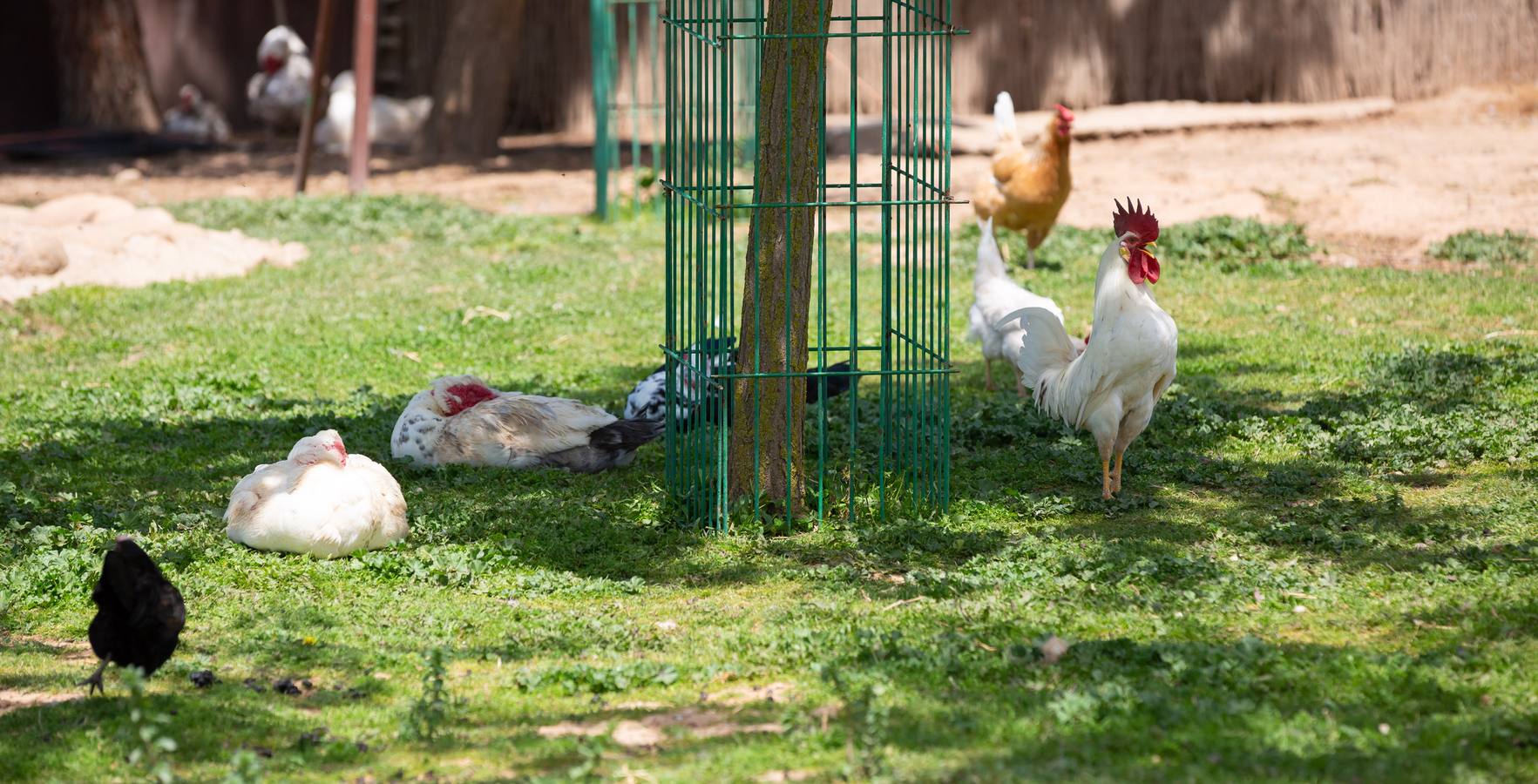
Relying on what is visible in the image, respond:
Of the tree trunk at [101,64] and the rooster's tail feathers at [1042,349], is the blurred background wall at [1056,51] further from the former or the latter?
the rooster's tail feathers at [1042,349]

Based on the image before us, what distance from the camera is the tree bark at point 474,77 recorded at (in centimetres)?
1870

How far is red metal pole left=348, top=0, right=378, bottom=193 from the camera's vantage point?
15281 mm

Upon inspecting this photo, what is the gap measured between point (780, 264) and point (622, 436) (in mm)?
1490

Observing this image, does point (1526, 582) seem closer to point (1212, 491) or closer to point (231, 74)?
point (1212, 491)

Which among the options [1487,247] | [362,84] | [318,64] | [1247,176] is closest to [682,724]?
[1487,247]

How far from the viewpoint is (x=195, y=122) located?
22453 millimetres

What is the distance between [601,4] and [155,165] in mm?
8831

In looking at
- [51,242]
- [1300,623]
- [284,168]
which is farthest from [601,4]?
[1300,623]

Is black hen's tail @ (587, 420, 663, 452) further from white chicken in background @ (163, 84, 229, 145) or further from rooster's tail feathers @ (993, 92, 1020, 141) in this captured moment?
white chicken in background @ (163, 84, 229, 145)

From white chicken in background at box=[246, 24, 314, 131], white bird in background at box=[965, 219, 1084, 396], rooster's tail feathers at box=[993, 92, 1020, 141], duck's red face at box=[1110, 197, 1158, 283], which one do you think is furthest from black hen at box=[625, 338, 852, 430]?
white chicken in background at box=[246, 24, 314, 131]

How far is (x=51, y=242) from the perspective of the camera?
39.6ft

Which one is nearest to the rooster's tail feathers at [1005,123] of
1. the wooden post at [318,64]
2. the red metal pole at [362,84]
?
the red metal pole at [362,84]

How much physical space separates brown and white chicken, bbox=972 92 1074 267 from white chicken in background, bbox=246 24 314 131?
13456 millimetres

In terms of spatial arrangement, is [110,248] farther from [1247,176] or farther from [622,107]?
[1247,176]
